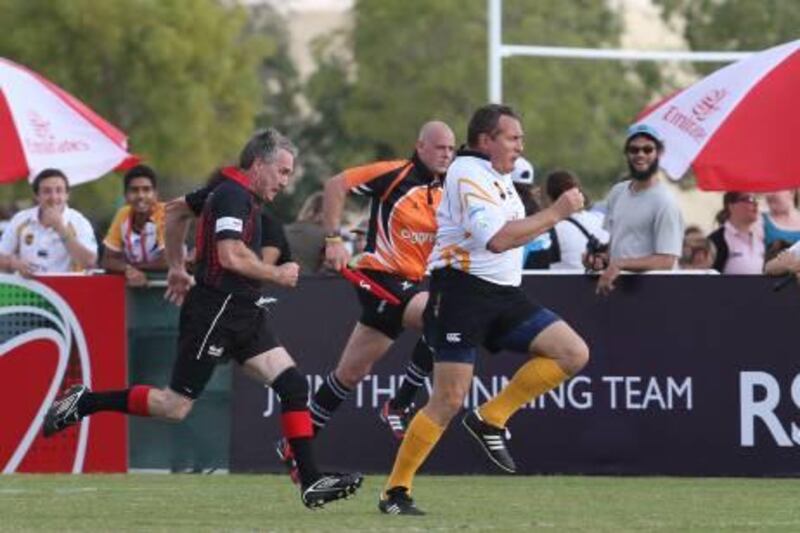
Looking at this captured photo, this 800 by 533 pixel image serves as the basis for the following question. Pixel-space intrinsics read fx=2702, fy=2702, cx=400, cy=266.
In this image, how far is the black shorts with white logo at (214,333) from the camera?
14.1 metres

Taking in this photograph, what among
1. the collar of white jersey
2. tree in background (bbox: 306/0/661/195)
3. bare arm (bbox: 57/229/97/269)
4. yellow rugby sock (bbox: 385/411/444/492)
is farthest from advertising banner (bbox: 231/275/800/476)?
tree in background (bbox: 306/0/661/195)

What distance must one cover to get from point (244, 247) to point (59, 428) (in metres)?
1.63

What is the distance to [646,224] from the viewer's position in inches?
682

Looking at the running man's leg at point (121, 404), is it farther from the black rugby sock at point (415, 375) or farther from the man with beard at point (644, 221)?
the man with beard at point (644, 221)

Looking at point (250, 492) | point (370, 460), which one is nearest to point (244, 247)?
point (250, 492)

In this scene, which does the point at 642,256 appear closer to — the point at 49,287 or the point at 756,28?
the point at 49,287

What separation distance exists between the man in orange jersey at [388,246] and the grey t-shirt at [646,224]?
133cm

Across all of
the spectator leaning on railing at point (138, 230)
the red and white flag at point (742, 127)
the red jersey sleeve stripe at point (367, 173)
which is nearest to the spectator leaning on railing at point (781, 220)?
the red and white flag at point (742, 127)

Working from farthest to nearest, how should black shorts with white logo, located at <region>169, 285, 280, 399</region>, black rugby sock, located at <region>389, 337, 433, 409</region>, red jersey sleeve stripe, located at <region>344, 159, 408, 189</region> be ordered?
1. black rugby sock, located at <region>389, 337, 433, 409</region>
2. red jersey sleeve stripe, located at <region>344, 159, 408, 189</region>
3. black shorts with white logo, located at <region>169, 285, 280, 399</region>

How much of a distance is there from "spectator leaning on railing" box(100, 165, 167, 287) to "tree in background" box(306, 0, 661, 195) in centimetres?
3613

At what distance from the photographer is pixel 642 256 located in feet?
57.0

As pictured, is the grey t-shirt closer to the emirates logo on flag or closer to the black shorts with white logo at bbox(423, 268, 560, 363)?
the emirates logo on flag

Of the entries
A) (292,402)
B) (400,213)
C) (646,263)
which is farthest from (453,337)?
(646,263)

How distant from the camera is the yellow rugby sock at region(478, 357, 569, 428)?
45.9ft
